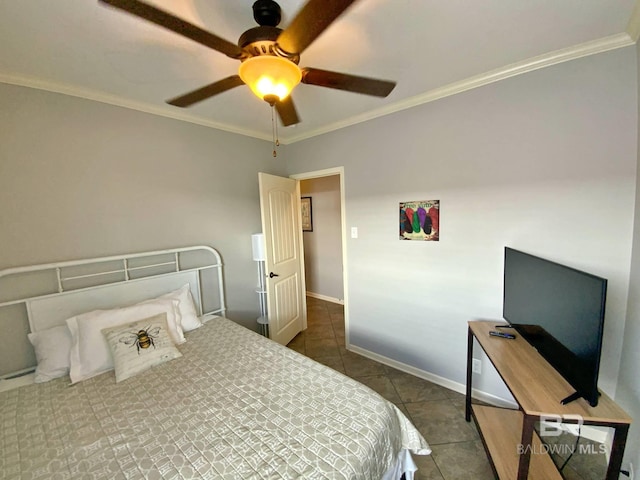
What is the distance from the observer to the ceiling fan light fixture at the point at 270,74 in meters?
1.01

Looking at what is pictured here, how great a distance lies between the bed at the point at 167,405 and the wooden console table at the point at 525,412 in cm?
52

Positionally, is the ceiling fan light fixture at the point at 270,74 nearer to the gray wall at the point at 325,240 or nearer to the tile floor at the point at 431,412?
the tile floor at the point at 431,412

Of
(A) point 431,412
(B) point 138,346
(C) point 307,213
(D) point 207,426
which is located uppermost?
(C) point 307,213

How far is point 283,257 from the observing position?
9.22 feet

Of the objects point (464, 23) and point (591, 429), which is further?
point (591, 429)

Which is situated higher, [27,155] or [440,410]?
[27,155]

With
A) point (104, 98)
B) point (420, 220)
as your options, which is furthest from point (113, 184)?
point (420, 220)

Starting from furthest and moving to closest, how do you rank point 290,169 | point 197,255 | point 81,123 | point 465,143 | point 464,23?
point 290,169 → point 197,255 → point 465,143 → point 81,123 → point 464,23

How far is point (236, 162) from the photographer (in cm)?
262

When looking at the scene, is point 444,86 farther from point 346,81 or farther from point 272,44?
point 272,44

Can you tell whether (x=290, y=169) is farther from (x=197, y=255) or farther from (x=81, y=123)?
(x=81, y=123)

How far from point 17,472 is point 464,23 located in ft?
9.00

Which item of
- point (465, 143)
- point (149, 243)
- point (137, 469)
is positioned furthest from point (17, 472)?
point (465, 143)

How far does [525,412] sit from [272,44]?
1.89 metres
